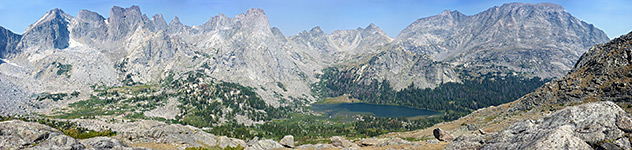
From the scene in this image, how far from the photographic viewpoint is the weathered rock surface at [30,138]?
3775 centimetres

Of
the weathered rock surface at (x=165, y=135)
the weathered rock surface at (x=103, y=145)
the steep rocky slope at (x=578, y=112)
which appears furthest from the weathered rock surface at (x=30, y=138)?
the steep rocky slope at (x=578, y=112)

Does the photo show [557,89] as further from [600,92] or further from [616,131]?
[616,131]

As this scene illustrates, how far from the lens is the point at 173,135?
77.4m

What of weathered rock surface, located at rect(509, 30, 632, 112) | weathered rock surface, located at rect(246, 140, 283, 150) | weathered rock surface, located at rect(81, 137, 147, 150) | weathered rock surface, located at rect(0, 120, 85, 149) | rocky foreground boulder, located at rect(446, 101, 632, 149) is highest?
weathered rock surface, located at rect(509, 30, 632, 112)

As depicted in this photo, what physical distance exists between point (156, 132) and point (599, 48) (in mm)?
151300

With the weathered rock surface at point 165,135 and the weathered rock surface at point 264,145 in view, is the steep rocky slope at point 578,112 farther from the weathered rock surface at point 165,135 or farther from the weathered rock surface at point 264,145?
the weathered rock surface at point 165,135

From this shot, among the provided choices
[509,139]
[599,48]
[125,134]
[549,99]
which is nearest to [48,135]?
[125,134]

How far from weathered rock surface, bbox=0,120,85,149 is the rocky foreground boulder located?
4826 cm

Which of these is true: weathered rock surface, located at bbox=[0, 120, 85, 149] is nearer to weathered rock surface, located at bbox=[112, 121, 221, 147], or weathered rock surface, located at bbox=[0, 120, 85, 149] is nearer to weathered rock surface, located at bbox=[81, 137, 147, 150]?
weathered rock surface, located at bbox=[81, 137, 147, 150]

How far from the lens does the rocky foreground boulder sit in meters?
22.5

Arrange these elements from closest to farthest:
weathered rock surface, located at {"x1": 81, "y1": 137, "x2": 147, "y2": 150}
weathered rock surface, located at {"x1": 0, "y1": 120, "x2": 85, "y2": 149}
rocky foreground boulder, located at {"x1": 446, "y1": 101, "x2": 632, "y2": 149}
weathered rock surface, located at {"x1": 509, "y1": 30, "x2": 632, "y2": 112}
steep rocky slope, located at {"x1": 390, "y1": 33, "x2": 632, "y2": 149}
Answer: rocky foreground boulder, located at {"x1": 446, "y1": 101, "x2": 632, "y2": 149} → steep rocky slope, located at {"x1": 390, "y1": 33, "x2": 632, "y2": 149} → weathered rock surface, located at {"x1": 0, "y1": 120, "x2": 85, "y2": 149} → weathered rock surface, located at {"x1": 81, "y1": 137, "x2": 147, "y2": 150} → weathered rock surface, located at {"x1": 509, "y1": 30, "x2": 632, "y2": 112}

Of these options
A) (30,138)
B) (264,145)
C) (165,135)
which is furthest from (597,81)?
(30,138)

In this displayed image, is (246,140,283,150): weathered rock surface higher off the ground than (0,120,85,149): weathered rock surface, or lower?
lower

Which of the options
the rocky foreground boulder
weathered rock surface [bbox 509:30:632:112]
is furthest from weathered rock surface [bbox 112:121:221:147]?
weathered rock surface [bbox 509:30:632:112]
